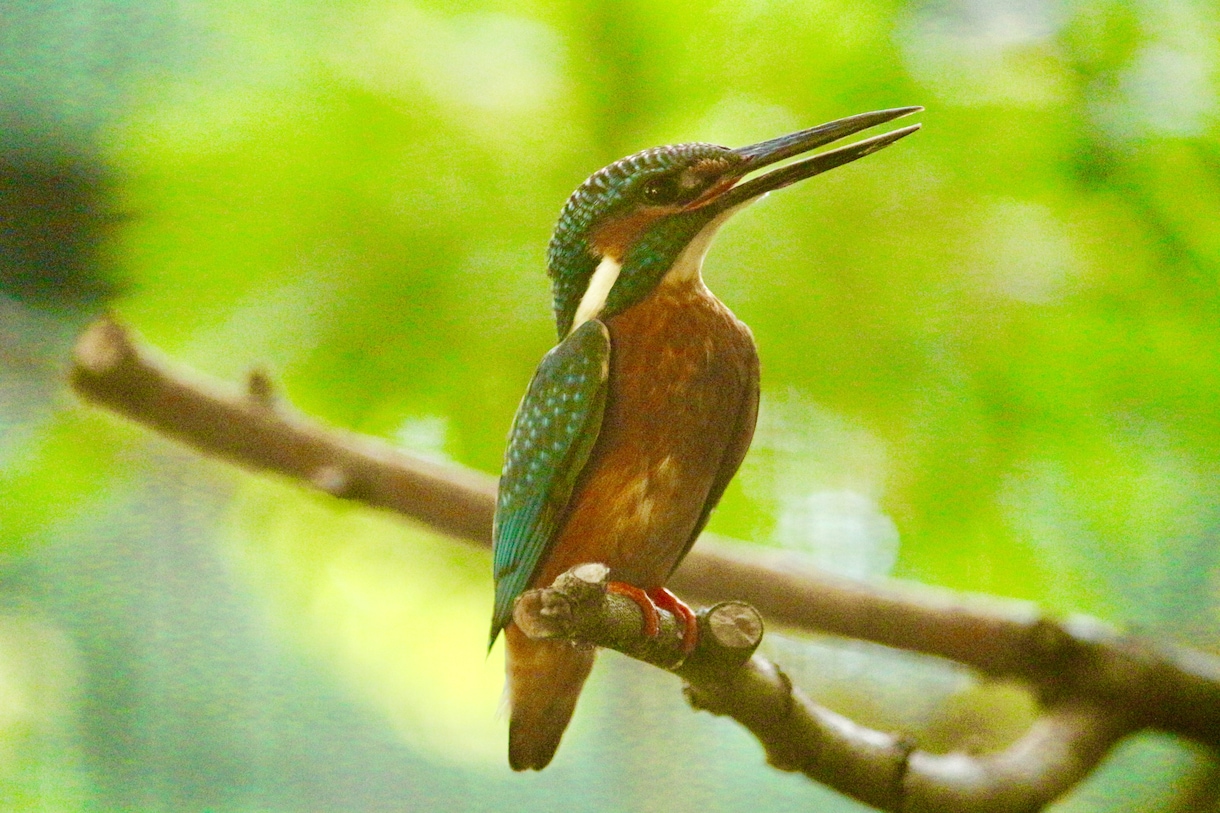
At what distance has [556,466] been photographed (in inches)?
36.6

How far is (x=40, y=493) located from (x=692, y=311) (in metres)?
0.96

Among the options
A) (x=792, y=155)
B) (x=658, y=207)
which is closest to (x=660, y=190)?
(x=658, y=207)

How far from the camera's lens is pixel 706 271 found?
1.39 meters

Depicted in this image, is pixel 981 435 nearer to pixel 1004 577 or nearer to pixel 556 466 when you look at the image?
pixel 1004 577

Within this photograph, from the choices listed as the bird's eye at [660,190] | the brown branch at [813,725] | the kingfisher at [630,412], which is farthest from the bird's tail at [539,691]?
the bird's eye at [660,190]

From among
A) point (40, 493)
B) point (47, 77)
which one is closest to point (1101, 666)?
point (40, 493)

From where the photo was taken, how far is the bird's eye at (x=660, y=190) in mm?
917

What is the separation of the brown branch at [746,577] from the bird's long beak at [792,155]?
1.84 feet

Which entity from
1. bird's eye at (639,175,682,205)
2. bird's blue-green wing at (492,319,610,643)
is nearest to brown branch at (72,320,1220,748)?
bird's blue-green wing at (492,319,610,643)

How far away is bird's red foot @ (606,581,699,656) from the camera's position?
83 centimetres

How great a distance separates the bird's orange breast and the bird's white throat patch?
0.03m

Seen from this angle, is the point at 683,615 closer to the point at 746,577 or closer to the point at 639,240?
the point at 639,240

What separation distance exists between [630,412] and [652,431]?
26 mm

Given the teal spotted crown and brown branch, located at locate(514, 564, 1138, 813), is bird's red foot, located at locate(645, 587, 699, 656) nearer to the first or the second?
brown branch, located at locate(514, 564, 1138, 813)
